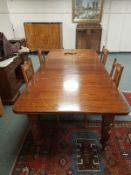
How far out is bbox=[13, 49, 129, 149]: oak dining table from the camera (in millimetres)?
1201

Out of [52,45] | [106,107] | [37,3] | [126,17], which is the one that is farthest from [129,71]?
[37,3]

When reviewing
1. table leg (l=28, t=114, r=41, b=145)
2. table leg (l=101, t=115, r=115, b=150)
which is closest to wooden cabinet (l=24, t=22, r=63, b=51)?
table leg (l=28, t=114, r=41, b=145)

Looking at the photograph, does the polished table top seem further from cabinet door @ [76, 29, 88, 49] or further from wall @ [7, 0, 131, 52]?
wall @ [7, 0, 131, 52]

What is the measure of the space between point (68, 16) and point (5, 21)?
2170mm

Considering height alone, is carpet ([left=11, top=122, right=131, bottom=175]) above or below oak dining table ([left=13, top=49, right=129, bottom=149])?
below

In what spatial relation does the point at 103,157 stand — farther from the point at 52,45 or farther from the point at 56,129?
the point at 52,45

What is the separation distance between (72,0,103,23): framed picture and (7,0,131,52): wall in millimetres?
165

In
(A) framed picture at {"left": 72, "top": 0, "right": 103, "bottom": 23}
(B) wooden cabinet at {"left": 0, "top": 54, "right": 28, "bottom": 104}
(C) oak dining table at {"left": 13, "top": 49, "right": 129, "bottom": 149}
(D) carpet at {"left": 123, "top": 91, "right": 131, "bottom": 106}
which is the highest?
(A) framed picture at {"left": 72, "top": 0, "right": 103, "bottom": 23}

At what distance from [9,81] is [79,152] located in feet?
5.31

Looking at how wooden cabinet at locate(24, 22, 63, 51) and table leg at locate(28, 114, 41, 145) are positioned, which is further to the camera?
wooden cabinet at locate(24, 22, 63, 51)

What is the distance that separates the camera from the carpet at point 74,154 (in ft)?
4.92

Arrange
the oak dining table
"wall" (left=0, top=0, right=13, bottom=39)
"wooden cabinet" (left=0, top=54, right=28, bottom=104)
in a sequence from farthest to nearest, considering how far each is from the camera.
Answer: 1. "wall" (left=0, top=0, right=13, bottom=39)
2. "wooden cabinet" (left=0, top=54, right=28, bottom=104)
3. the oak dining table

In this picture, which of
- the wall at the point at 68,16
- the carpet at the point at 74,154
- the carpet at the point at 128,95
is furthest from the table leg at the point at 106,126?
the wall at the point at 68,16

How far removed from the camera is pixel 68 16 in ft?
17.2
